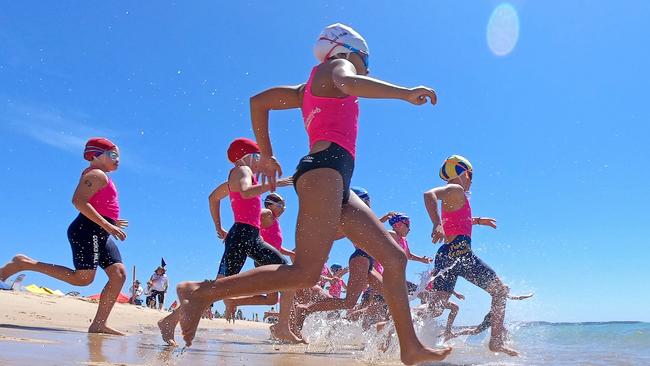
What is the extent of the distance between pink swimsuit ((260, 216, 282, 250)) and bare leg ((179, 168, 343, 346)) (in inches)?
181

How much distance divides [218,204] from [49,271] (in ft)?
6.28

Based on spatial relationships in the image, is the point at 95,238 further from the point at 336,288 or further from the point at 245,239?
the point at 336,288

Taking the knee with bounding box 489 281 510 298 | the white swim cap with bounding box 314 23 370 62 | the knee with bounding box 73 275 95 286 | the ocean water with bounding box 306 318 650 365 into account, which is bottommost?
the ocean water with bounding box 306 318 650 365

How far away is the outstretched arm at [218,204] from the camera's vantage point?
21.1ft

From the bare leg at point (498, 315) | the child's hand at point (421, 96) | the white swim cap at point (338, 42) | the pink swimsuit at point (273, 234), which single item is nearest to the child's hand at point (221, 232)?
the pink swimsuit at point (273, 234)

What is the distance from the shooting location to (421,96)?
8.82ft

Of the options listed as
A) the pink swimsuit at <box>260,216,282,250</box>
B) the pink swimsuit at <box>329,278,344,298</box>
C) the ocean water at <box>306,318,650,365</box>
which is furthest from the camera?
the pink swimsuit at <box>329,278,344,298</box>

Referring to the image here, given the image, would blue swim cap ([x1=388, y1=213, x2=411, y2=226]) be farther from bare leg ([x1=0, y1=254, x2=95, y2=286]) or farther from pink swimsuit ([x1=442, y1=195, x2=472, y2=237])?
bare leg ([x1=0, y1=254, x2=95, y2=286])

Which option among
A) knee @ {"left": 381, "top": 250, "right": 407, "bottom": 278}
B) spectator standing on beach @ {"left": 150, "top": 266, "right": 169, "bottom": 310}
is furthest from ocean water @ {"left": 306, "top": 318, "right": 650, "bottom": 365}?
spectator standing on beach @ {"left": 150, "top": 266, "right": 169, "bottom": 310}

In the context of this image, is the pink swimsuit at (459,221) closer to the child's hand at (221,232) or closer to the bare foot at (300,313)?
the bare foot at (300,313)

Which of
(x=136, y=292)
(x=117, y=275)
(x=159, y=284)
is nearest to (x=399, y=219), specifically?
(x=117, y=275)

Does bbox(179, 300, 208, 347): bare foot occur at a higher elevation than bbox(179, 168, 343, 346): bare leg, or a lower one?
lower

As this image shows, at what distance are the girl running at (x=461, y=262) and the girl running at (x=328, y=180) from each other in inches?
108

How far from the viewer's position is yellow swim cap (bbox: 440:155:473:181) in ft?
20.9
